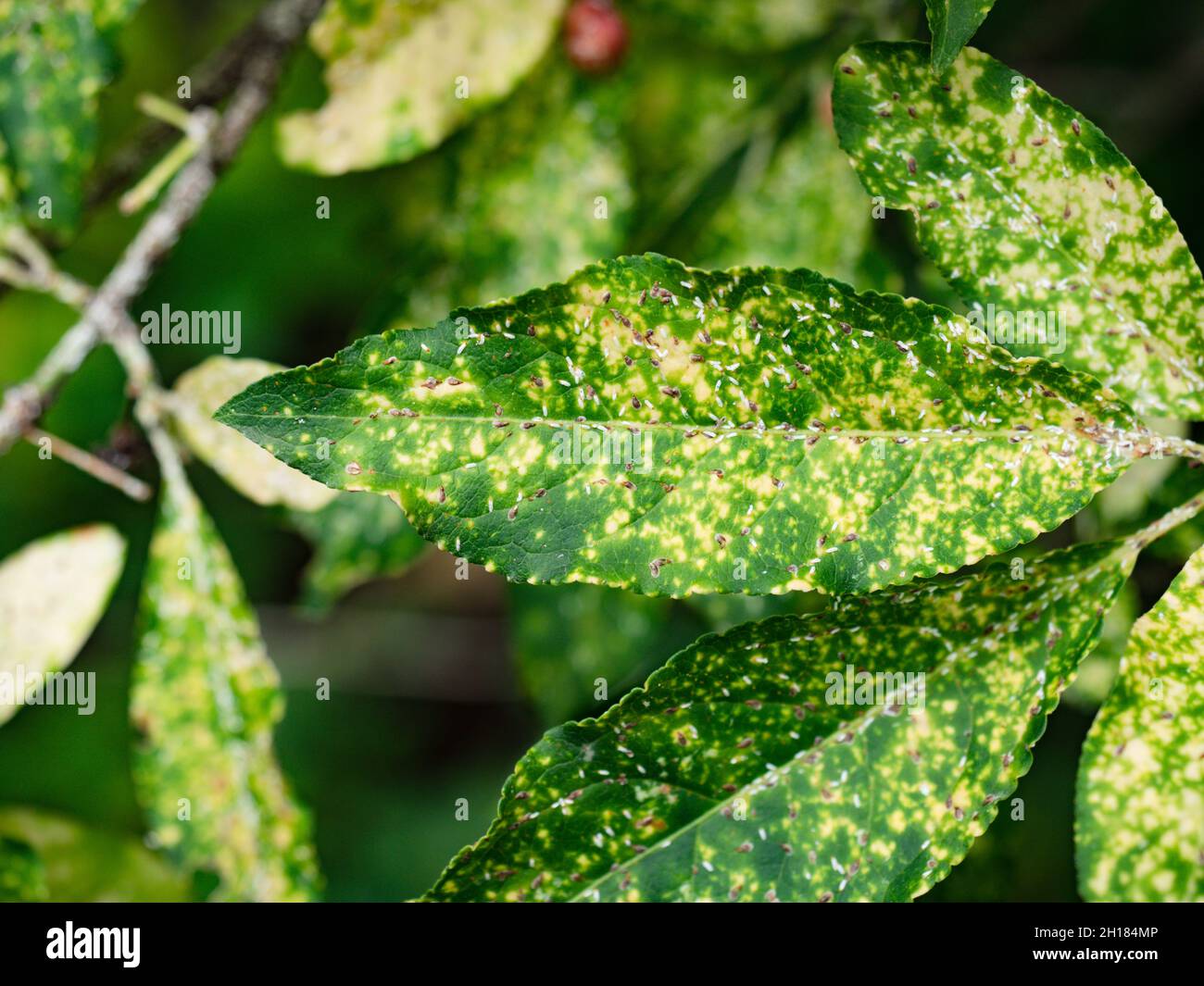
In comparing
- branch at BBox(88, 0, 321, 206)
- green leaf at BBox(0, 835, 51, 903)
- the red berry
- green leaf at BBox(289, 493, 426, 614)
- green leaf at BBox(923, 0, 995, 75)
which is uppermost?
the red berry

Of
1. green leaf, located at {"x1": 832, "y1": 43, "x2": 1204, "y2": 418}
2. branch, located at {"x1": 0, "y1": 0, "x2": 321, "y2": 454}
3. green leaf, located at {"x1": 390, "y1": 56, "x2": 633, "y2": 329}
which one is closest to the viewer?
green leaf, located at {"x1": 832, "y1": 43, "x2": 1204, "y2": 418}

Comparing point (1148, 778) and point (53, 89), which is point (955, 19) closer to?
point (1148, 778)

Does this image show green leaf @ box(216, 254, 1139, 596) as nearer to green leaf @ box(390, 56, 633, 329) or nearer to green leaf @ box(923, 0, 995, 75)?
green leaf @ box(923, 0, 995, 75)

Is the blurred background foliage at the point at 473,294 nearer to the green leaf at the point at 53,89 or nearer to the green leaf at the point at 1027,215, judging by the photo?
the green leaf at the point at 53,89

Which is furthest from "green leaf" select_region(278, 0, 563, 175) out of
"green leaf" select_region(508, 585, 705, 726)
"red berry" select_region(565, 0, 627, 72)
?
"green leaf" select_region(508, 585, 705, 726)

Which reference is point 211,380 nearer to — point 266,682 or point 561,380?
point 266,682

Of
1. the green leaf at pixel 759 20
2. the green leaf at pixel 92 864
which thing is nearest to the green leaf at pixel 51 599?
the green leaf at pixel 92 864

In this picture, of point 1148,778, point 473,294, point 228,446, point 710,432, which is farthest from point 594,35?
point 1148,778
